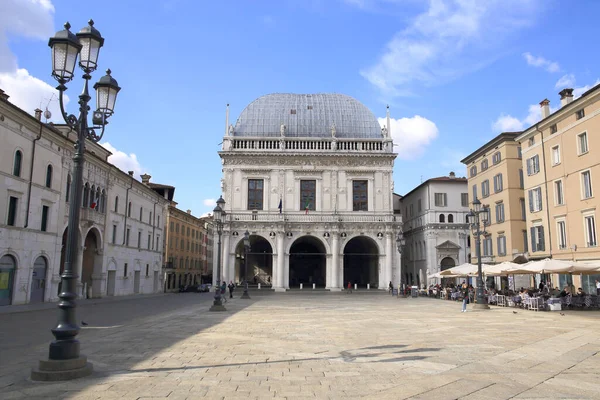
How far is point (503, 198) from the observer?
41.9 meters

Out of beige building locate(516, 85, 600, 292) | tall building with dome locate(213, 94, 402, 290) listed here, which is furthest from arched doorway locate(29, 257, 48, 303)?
beige building locate(516, 85, 600, 292)

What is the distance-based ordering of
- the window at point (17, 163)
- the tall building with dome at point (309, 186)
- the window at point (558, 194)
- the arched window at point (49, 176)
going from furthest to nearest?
1. the tall building with dome at point (309, 186)
2. the window at point (558, 194)
3. the arched window at point (49, 176)
4. the window at point (17, 163)

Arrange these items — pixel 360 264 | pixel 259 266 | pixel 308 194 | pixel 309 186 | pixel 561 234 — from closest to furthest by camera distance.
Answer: pixel 561 234, pixel 308 194, pixel 309 186, pixel 360 264, pixel 259 266

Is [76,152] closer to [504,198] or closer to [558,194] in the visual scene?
[558,194]

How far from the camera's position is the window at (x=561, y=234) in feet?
107

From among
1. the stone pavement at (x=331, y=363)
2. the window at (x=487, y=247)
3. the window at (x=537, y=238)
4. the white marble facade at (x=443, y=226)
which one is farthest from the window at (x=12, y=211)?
the white marble facade at (x=443, y=226)

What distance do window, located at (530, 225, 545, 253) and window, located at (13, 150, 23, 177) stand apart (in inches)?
1427

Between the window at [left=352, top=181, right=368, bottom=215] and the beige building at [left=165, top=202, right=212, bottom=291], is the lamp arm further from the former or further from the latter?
the beige building at [left=165, top=202, right=212, bottom=291]

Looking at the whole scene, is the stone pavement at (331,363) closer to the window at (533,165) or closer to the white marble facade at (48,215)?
the white marble facade at (48,215)

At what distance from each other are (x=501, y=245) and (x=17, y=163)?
38780mm

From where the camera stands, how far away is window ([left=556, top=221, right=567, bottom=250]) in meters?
32.6

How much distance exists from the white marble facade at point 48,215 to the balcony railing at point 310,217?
13.7 metres

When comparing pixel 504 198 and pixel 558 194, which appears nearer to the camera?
pixel 558 194

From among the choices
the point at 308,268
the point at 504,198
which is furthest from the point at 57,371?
the point at 308,268
